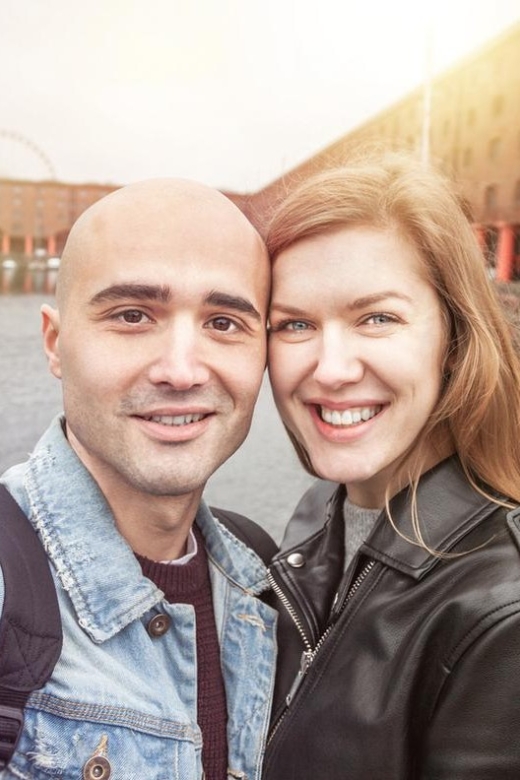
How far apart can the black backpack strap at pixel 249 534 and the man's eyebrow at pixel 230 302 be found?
80 centimetres

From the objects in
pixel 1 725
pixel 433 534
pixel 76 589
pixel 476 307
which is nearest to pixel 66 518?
pixel 76 589

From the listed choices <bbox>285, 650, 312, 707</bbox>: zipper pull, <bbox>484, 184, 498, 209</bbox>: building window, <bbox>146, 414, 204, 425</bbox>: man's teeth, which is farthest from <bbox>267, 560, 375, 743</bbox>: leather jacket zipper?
<bbox>484, 184, 498, 209</bbox>: building window

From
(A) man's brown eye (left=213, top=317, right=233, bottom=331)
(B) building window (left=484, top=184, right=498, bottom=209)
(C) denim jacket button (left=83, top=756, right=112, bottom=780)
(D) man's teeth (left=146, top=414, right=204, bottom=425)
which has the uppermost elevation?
(B) building window (left=484, top=184, right=498, bottom=209)

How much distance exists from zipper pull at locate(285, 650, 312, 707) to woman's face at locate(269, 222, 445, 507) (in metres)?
0.47

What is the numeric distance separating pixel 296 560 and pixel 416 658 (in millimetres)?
615

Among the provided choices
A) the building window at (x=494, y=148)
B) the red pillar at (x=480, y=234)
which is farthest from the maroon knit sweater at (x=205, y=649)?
the building window at (x=494, y=148)

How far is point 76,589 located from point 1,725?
33cm

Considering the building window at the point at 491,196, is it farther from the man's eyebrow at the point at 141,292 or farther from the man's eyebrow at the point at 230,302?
the man's eyebrow at the point at 141,292

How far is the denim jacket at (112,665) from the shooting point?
4.58 ft

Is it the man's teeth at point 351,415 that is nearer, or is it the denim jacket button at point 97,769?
the denim jacket button at point 97,769

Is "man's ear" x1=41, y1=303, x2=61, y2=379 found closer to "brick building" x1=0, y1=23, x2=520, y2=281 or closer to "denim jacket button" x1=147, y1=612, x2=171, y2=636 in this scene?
"denim jacket button" x1=147, y1=612, x2=171, y2=636

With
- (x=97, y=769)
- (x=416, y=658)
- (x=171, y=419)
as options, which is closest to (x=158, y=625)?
Result: (x=97, y=769)

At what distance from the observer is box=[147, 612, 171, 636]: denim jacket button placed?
1.68 metres

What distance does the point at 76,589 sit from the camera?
1544 mm
